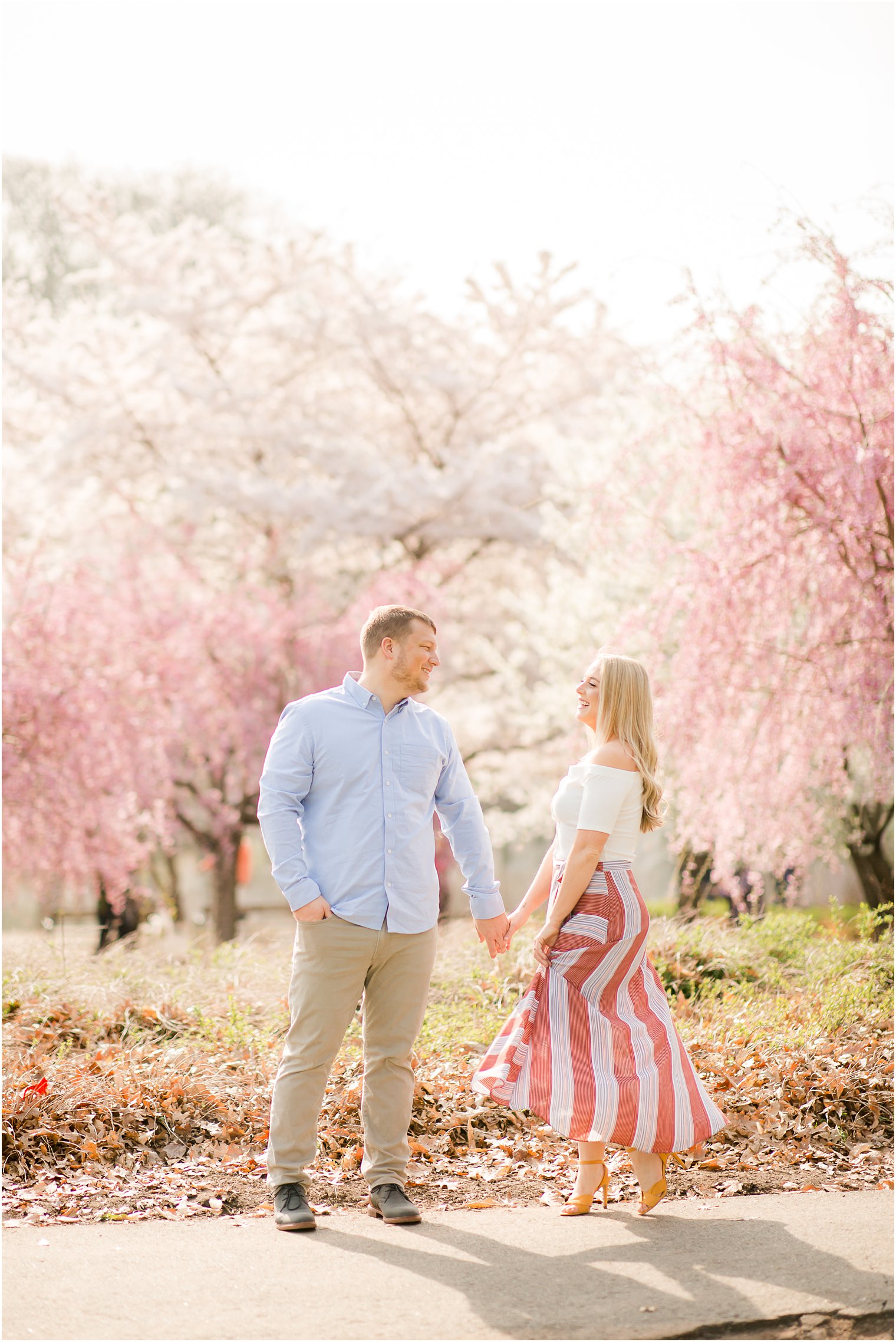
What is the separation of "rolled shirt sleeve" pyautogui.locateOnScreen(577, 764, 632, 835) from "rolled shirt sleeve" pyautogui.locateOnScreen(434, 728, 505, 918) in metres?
0.36

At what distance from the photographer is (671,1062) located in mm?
3693

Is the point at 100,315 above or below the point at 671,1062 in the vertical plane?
above

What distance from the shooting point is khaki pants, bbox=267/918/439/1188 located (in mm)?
3617

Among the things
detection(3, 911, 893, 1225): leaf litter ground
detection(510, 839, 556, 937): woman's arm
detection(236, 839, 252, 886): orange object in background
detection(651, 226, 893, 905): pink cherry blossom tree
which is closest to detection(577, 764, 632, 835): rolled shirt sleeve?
detection(510, 839, 556, 937): woman's arm

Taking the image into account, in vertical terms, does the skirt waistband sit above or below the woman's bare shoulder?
below

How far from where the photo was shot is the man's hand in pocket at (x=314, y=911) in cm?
357

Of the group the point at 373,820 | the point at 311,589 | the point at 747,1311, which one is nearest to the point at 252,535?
the point at 311,589

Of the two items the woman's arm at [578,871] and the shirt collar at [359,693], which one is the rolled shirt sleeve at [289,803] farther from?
the woman's arm at [578,871]

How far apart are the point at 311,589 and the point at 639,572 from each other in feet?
18.1

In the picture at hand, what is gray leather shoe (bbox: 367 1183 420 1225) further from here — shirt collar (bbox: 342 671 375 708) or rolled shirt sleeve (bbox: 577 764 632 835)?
shirt collar (bbox: 342 671 375 708)

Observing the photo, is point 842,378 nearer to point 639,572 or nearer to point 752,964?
point 752,964

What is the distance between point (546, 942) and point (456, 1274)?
1004 mm

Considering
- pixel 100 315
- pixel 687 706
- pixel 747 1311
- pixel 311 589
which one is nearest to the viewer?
pixel 747 1311

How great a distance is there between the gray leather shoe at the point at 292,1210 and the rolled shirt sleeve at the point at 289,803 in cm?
85
